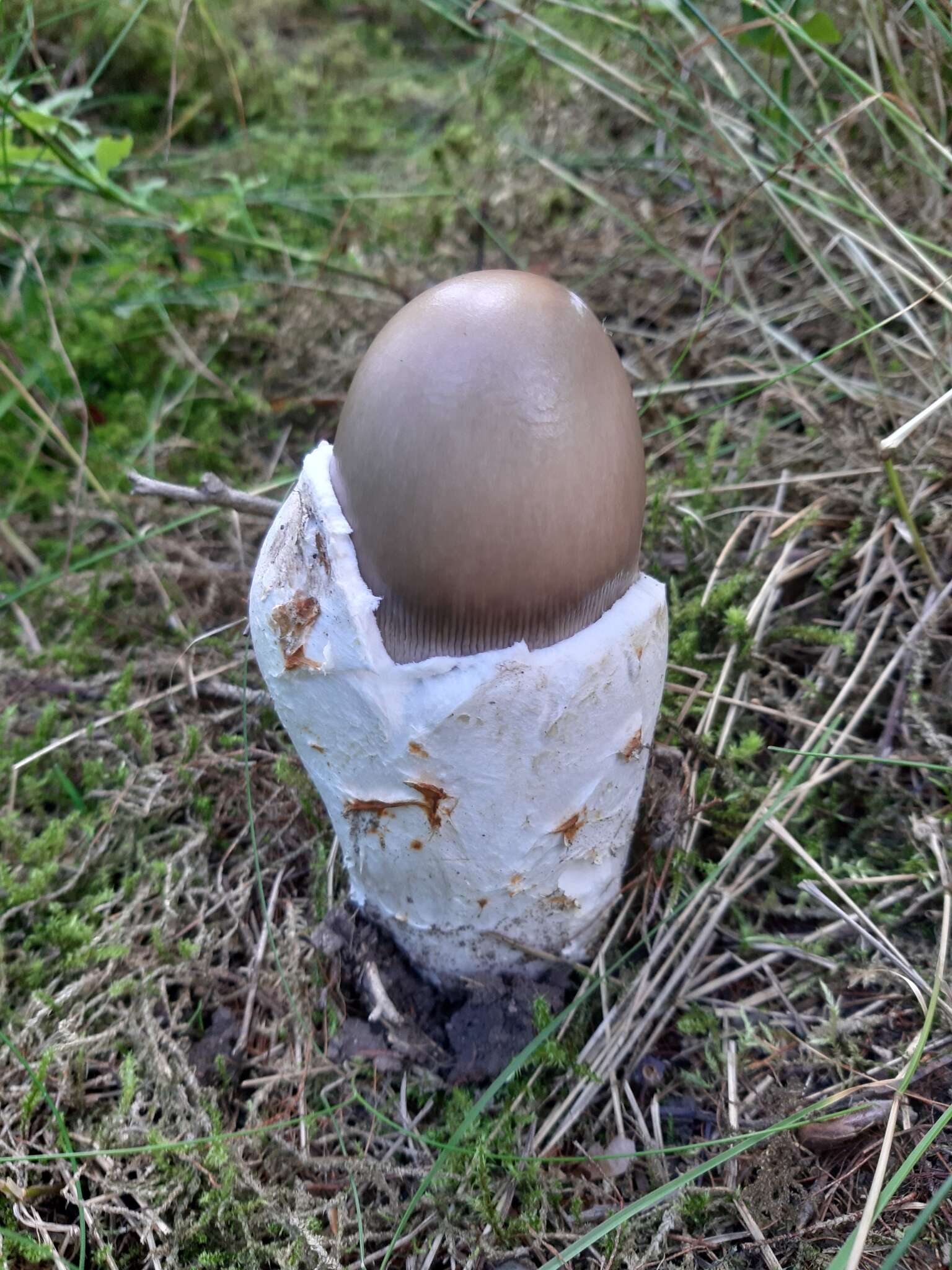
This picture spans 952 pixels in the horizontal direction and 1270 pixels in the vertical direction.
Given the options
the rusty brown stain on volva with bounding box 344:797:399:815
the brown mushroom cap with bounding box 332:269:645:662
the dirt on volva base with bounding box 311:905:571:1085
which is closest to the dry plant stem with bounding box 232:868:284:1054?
the dirt on volva base with bounding box 311:905:571:1085

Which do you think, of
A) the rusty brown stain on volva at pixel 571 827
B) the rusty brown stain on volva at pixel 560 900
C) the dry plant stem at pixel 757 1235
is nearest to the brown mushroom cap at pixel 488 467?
the rusty brown stain on volva at pixel 571 827

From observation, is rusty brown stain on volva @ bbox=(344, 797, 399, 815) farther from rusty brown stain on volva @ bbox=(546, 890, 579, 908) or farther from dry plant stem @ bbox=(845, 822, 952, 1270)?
dry plant stem @ bbox=(845, 822, 952, 1270)

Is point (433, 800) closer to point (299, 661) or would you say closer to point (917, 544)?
point (299, 661)

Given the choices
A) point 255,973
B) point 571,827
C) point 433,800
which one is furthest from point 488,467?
point 255,973

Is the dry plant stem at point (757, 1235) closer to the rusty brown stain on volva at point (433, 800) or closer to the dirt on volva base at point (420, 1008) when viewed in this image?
the dirt on volva base at point (420, 1008)

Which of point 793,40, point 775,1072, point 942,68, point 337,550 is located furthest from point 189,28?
point 775,1072

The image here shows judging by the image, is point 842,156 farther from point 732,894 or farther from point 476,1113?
point 476,1113
